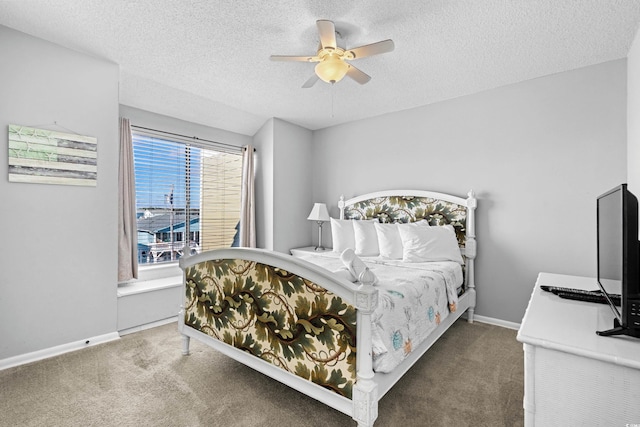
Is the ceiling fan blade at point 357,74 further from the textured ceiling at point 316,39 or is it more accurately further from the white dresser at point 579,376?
the white dresser at point 579,376

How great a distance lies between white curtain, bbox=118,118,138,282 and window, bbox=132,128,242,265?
0.20 meters

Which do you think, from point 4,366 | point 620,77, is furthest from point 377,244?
point 4,366

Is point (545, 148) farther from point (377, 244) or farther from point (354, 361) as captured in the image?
point (354, 361)

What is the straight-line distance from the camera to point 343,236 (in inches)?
150

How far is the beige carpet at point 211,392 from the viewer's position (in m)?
1.72

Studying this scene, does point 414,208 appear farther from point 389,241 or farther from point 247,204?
point 247,204

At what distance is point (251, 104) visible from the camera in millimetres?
3723

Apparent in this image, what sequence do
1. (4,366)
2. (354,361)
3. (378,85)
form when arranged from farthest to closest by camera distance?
(378,85) → (4,366) → (354,361)

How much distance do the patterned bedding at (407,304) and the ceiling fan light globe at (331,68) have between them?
1.51 meters

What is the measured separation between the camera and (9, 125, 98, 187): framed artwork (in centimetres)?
232

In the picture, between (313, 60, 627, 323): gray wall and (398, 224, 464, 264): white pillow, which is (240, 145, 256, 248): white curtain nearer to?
(313, 60, 627, 323): gray wall

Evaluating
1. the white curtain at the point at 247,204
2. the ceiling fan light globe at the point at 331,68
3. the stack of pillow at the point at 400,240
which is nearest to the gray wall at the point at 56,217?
the white curtain at the point at 247,204

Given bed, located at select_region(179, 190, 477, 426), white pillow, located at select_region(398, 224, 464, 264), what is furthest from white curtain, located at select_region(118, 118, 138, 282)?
white pillow, located at select_region(398, 224, 464, 264)

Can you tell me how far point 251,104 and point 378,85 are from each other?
1553 millimetres
